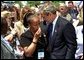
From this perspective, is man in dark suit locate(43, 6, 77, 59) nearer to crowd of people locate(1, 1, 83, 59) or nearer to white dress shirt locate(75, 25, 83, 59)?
crowd of people locate(1, 1, 83, 59)

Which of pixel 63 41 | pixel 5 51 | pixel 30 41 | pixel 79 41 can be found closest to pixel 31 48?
pixel 30 41

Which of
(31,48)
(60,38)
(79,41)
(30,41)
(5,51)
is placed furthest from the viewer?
(79,41)

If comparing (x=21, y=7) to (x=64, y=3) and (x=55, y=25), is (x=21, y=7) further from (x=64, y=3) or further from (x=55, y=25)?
(x=55, y=25)

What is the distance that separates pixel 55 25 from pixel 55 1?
4.40ft

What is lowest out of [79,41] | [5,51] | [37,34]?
[79,41]

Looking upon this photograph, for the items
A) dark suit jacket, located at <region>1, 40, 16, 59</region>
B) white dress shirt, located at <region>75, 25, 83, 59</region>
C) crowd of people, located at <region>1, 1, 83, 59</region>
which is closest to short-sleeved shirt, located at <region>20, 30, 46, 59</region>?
crowd of people, located at <region>1, 1, 83, 59</region>

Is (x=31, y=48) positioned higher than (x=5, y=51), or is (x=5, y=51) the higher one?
(x=5, y=51)

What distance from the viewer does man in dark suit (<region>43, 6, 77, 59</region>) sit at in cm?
424

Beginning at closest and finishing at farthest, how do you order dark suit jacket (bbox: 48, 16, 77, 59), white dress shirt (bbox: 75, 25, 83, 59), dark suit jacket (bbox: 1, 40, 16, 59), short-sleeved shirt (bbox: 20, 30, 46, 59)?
dark suit jacket (bbox: 1, 40, 16, 59)
dark suit jacket (bbox: 48, 16, 77, 59)
short-sleeved shirt (bbox: 20, 30, 46, 59)
white dress shirt (bbox: 75, 25, 83, 59)

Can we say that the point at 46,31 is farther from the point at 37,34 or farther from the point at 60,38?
the point at 60,38

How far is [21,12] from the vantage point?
225 inches

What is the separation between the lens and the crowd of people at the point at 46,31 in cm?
431

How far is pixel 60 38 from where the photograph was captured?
4352mm

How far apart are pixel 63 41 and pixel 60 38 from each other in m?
0.05
